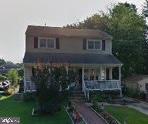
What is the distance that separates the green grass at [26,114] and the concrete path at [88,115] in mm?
1322

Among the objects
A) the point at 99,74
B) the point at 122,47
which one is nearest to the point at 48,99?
the point at 99,74

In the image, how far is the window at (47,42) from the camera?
38.5m

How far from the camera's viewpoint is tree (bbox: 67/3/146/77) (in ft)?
153

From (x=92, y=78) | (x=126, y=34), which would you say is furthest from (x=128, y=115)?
(x=126, y=34)

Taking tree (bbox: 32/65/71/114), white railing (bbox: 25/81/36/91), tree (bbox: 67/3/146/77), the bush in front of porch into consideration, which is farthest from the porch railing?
tree (bbox: 67/3/146/77)

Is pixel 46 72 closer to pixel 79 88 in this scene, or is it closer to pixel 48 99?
pixel 48 99

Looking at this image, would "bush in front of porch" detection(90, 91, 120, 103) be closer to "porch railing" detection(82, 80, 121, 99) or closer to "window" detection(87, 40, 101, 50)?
"porch railing" detection(82, 80, 121, 99)

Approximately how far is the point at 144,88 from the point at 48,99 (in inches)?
649

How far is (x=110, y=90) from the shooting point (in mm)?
35625

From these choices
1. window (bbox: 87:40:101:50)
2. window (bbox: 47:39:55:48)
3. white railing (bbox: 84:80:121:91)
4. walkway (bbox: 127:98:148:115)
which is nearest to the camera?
walkway (bbox: 127:98:148:115)

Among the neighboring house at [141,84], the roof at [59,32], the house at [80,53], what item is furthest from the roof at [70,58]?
the neighboring house at [141,84]

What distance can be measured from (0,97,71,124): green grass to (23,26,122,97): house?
6.00 m

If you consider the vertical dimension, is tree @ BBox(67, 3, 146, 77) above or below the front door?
above

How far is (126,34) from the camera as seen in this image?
156 ft
